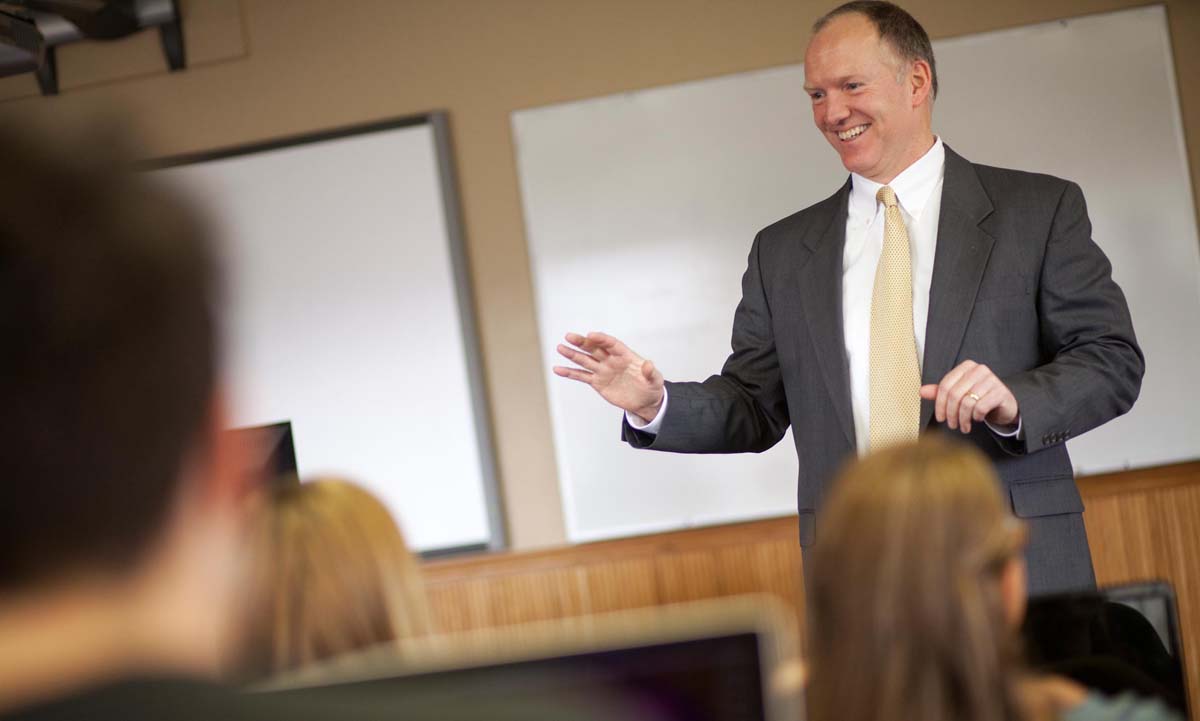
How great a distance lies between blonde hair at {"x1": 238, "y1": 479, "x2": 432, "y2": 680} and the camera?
0.68 metres

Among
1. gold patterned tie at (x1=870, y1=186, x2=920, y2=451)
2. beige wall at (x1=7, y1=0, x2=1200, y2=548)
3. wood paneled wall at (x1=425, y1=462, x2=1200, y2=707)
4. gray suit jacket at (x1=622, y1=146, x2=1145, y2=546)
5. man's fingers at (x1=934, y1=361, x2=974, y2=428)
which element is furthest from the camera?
beige wall at (x1=7, y1=0, x2=1200, y2=548)

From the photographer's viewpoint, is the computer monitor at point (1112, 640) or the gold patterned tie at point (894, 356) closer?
the computer monitor at point (1112, 640)

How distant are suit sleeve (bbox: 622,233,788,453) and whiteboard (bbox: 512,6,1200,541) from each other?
5.13 feet

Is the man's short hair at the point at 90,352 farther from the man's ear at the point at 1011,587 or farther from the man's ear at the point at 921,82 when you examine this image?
the man's ear at the point at 921,82

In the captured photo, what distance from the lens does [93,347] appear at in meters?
0.48

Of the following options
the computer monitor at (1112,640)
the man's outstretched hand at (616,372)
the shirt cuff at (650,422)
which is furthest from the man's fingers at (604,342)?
the computer monitor at (1112,640)

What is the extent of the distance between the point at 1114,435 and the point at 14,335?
Result: 390 centimetres

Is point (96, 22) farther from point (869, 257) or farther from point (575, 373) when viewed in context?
point (869, 257)

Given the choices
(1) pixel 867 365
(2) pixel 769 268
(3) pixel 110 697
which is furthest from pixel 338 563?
(2) pixel 769 268

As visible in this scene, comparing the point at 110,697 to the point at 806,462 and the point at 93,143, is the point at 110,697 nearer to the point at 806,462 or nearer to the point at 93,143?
the point at 93,143

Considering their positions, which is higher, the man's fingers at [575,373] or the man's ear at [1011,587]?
the man's fingers at [575,373]

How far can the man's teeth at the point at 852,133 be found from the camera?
233 cm

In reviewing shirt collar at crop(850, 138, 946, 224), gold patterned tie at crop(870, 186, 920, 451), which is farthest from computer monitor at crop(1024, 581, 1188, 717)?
shirt collar at crop(850, 138, 946, 224)

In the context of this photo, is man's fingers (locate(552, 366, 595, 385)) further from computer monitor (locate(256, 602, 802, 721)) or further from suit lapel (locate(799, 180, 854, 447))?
computer monitor (locate(256, 602, 802, 721))
